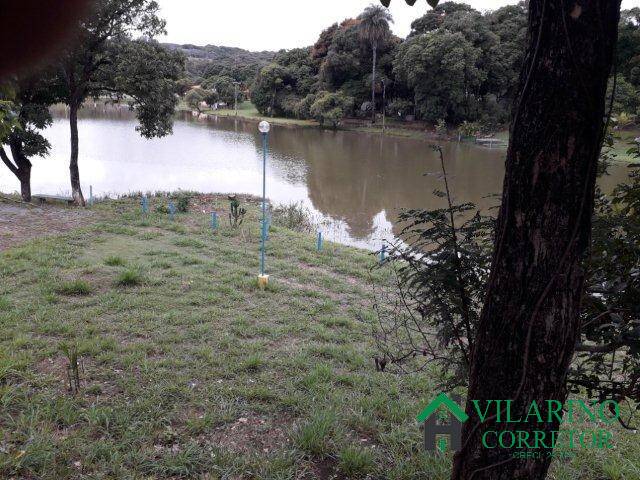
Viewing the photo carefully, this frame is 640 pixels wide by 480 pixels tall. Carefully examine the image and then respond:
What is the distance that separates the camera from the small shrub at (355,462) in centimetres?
241

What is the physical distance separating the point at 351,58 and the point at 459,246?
34968mm

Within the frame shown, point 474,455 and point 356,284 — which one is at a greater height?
point 474,455

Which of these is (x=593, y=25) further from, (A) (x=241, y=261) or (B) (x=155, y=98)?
(B) (x=155, y=98)

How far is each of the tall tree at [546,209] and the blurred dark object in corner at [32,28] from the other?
1.05 metres

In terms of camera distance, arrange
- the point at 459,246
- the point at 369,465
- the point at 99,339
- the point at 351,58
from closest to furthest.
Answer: the point at 459,246
the point at 369,465
the point at 99,339
the point at 351,58

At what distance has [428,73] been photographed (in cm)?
2828

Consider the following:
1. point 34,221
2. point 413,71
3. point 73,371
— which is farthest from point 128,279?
point 413,71

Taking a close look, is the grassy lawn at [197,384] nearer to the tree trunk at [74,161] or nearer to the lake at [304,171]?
the tree trunk at [74,161]

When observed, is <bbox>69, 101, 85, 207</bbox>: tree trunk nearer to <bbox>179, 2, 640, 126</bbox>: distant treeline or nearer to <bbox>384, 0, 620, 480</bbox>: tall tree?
<bbox>384, 0, 620, 480</bbox>: tall tree

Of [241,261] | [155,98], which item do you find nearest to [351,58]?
[155,98]

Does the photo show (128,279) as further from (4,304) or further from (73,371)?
(73,371)

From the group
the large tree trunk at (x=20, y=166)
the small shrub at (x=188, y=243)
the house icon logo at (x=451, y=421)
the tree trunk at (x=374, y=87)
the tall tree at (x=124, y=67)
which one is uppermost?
the tree trunk at (x=374, y=87)

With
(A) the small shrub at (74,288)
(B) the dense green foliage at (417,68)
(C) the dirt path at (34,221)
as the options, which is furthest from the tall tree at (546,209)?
(B) the dense green foliage at (417,68)

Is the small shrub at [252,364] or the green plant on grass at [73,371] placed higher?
the green plant on grass at [73,371]
